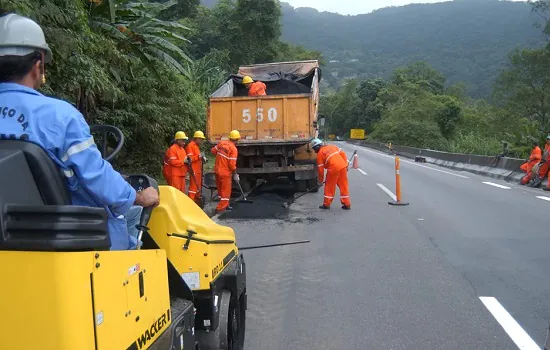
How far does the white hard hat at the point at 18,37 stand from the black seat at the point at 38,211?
40cm

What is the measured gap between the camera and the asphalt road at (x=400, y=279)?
4527mm

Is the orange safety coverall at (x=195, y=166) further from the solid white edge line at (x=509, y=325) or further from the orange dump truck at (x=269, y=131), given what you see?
the solid white edge line at (x=509, y=325)

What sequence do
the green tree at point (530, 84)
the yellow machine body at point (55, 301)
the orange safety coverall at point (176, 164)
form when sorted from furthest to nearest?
the green tree at point (530, 84) < the orange safety coverall at point (176, 164) < the yellow machine body at point (55, 301)

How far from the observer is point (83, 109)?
426 inches

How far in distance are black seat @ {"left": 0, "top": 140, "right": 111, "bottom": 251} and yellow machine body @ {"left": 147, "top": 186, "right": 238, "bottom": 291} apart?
109 centimetres

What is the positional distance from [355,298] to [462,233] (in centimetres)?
407

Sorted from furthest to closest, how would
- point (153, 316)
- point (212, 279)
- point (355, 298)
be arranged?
point (355, 298) < point (212, 279) < point (153, 316)

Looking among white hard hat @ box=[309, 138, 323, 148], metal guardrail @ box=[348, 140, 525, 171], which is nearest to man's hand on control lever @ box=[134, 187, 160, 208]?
white hard hat @ box=[309, 138, 323, 148]

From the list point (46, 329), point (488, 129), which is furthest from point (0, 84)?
point (488, 129)

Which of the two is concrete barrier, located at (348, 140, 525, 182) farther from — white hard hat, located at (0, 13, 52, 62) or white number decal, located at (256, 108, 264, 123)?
white hard hat, located at (0, 13, 52, 62)

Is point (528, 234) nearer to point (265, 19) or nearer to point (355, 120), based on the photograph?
point (265, 19)

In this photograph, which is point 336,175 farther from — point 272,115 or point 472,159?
point 472,159

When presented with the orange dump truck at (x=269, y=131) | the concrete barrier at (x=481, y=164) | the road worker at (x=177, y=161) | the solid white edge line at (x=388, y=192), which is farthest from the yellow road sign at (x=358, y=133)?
the road worker at (x=177, y=161)

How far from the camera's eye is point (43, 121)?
6.75ft
